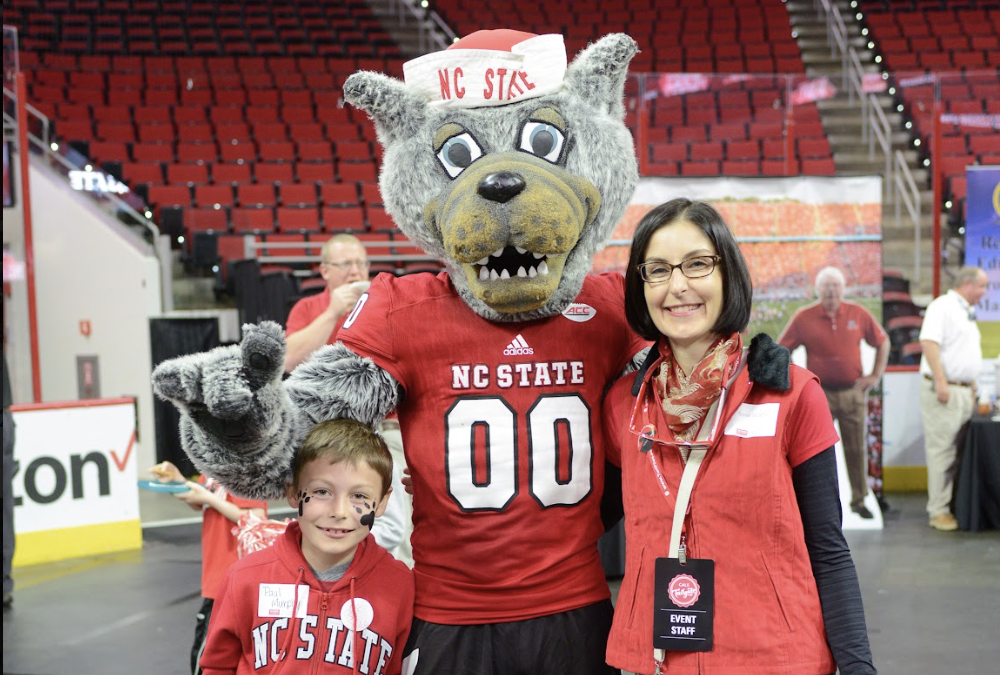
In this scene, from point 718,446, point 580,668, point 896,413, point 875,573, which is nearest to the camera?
point 718,446

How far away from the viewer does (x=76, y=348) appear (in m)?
8.62

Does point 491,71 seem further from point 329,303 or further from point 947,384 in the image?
point 947,384

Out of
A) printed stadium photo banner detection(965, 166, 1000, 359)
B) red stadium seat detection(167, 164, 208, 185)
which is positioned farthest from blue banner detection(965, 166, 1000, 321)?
red stadium seat detection(167, 164, 208, 185)

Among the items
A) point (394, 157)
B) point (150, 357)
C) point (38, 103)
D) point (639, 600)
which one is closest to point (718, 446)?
point (639, 600)

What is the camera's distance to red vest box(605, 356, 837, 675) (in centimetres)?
157

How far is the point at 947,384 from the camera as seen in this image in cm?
630

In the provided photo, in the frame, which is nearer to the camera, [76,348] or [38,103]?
[76,348]

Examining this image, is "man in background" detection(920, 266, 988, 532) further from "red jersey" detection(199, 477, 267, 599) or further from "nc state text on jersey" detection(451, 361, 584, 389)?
"nc state text on jersey" detection(451, 361, 584, 389)

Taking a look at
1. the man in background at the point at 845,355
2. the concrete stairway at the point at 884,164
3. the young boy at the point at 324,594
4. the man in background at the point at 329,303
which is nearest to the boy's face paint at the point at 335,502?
the young boy at the point at 324,594

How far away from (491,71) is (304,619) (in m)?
1.11

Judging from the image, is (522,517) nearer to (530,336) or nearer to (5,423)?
(530,336)

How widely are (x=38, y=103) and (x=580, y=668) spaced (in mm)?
11573

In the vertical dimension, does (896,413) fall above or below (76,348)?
below

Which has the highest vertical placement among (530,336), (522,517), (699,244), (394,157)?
(394,157)
